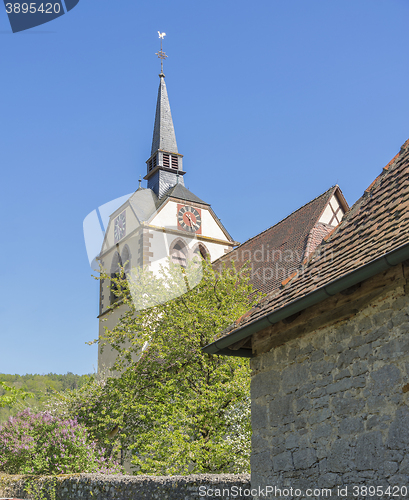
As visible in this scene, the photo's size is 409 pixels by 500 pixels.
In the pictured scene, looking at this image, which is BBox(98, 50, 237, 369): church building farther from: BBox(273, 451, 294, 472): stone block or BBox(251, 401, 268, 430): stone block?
BBox(273, 451, 294, 472): stone block

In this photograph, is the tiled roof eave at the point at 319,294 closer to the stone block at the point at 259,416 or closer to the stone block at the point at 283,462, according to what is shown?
the stone block at the point at 259,416

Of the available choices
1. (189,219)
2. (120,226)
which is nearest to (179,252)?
(189,219)

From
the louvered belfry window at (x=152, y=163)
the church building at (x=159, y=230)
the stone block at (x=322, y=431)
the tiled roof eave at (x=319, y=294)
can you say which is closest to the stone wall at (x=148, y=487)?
the stone block at (x=322, y=431)

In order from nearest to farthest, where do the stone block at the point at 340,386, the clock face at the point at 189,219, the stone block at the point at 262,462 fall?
1. the stone block at the point at 340,386
2. the stone block at the point at 262,462
3. the clock face at the point at 189,219

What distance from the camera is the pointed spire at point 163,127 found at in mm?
32188

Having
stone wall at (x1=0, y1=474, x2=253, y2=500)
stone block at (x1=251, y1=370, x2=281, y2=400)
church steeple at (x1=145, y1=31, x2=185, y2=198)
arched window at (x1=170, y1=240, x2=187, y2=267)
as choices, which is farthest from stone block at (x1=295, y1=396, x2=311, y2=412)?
church steeple at (x1=145, y1=31, x2=185, y2=198)

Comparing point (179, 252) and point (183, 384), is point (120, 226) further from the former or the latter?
point (183, 384)

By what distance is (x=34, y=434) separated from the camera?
13516 millimetres

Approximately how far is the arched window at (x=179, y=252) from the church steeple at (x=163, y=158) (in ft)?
12.5

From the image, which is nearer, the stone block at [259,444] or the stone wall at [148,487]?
the stone block at [259,444]

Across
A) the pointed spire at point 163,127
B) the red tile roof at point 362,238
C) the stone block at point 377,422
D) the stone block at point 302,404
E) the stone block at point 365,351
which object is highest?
the pointed spire at point 163,127

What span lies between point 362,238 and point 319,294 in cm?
95

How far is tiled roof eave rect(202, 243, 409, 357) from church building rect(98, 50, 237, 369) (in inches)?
717

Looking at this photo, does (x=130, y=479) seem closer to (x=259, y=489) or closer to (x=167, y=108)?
(x=259, y=489)
